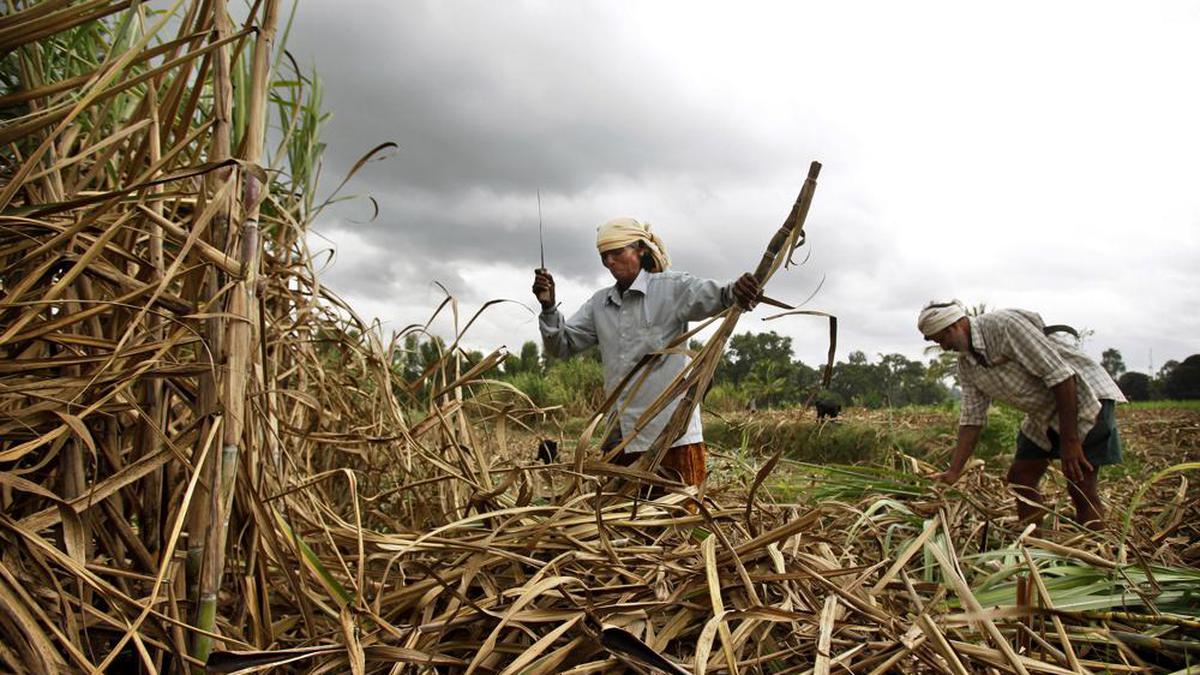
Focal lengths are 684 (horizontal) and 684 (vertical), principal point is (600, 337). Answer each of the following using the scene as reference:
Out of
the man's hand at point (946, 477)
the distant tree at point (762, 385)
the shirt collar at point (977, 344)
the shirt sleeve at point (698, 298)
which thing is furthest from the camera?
the distant tree at point (762, 385)

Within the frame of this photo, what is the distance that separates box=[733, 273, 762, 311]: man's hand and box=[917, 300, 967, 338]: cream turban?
2153mm

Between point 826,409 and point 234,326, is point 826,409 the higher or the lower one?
the lower one

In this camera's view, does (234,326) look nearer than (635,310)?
Yes

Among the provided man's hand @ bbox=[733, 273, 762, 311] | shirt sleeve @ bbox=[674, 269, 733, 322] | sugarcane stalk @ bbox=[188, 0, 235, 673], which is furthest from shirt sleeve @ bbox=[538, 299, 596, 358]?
sugarcane stalk @ bbox=[188, 0, 235, 673]

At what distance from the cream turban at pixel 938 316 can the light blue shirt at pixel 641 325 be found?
1138mm

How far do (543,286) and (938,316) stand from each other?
1796 millimetres

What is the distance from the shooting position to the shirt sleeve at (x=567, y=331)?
114 inches

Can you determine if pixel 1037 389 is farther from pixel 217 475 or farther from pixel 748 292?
pixel 217 475

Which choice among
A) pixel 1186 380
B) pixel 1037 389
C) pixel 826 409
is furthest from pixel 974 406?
pixel 1186 380

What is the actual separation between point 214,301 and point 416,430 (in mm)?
515

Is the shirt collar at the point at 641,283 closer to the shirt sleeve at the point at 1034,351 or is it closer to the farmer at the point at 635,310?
the farmer at the point at 635,310

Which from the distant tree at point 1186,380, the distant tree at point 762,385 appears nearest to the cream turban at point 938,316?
the distant tree at point 762,385

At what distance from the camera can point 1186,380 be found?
68.3 ft

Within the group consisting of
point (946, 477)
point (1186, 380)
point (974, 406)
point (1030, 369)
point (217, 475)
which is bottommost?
point (946, 477)
